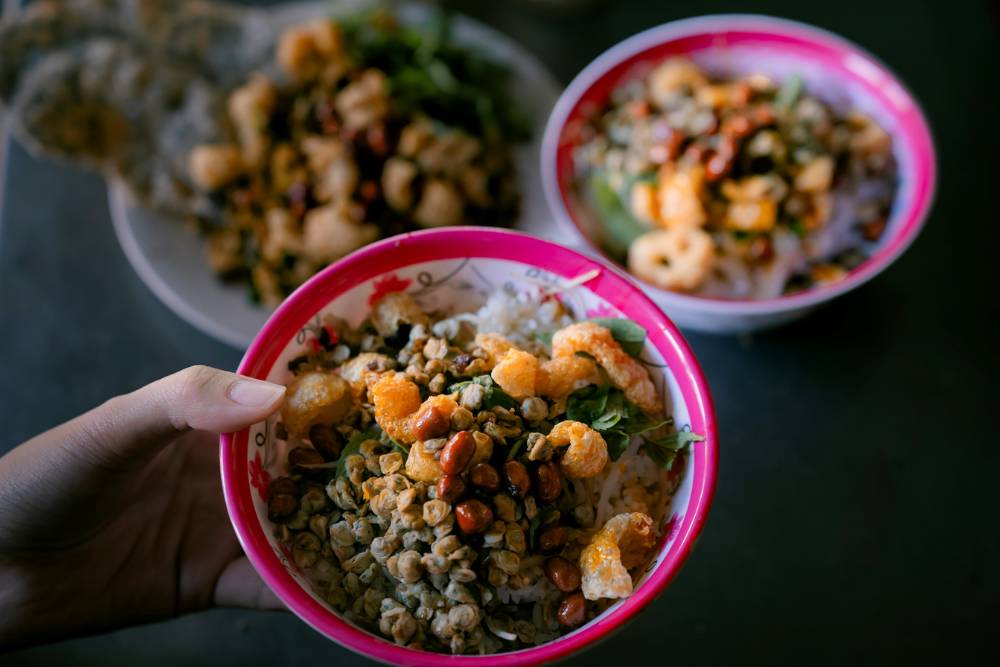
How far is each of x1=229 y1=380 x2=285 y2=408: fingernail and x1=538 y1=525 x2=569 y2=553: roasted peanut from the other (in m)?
0.37

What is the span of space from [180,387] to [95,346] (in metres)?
0.89

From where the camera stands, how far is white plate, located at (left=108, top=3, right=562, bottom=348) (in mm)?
1704

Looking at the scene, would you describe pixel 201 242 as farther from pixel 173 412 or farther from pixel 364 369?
pixel 364 369

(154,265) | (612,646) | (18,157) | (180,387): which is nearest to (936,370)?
(612,646)

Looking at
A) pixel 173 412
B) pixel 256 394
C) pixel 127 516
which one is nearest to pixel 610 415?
pixel 256 394

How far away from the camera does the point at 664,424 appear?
1080mm

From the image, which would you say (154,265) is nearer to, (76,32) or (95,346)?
(95,346)

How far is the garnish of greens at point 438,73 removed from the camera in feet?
6.18

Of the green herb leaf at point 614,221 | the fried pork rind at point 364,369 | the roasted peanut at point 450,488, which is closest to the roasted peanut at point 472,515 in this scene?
the roasted peanut at point 450,488

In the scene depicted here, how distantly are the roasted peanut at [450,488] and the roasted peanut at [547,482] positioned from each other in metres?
0.10

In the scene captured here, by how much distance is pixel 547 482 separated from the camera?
3.14 feet

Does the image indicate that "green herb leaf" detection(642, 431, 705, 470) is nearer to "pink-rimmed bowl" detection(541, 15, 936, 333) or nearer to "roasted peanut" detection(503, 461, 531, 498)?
"roasted peanut" detection(503, 461, 531, 498)

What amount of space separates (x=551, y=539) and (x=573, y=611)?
0.09 meters

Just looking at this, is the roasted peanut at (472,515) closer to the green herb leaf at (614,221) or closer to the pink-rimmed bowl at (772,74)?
the pink-rimmed bowl at (772,74)
